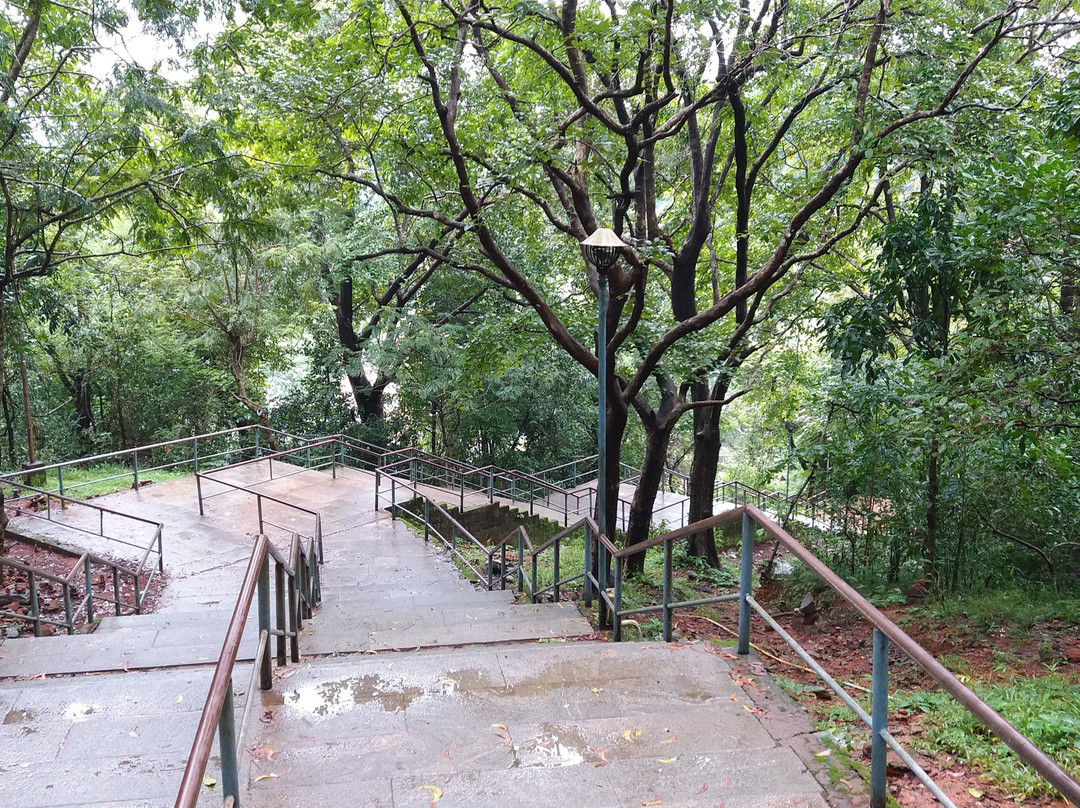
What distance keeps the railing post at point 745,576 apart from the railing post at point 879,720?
1.24m

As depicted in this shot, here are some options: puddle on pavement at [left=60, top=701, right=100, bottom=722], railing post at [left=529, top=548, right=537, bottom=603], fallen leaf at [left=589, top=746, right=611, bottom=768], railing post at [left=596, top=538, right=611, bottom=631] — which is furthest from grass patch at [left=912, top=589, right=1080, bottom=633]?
puddle on pavement at [left=60, top=701, right=100, bottom=722]

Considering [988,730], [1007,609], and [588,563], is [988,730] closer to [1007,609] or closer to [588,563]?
[1007,609]

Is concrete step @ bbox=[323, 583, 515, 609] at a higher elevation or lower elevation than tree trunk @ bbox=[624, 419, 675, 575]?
lower

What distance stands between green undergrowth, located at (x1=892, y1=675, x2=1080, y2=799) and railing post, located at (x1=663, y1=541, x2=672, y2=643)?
54.8 inches

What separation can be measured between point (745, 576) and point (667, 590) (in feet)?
2.68

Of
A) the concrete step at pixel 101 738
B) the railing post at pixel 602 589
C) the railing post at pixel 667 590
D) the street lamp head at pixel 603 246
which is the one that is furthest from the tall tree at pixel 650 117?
the concrete step at pixel 101 738

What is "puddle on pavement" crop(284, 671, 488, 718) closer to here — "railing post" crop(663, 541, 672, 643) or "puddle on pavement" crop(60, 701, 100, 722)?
"puddle on pavement" crop(60, 701, 100, 722)

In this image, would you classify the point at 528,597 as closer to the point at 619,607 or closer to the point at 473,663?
the point at 619,607

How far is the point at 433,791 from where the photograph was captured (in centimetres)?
300

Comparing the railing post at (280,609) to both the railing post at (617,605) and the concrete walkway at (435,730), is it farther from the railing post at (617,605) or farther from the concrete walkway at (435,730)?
the railing post at (617,605)

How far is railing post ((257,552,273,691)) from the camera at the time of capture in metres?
3.72

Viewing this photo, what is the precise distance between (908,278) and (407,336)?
38.3 feet

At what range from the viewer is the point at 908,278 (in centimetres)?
686

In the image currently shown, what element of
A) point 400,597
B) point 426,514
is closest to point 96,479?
point 426,514
